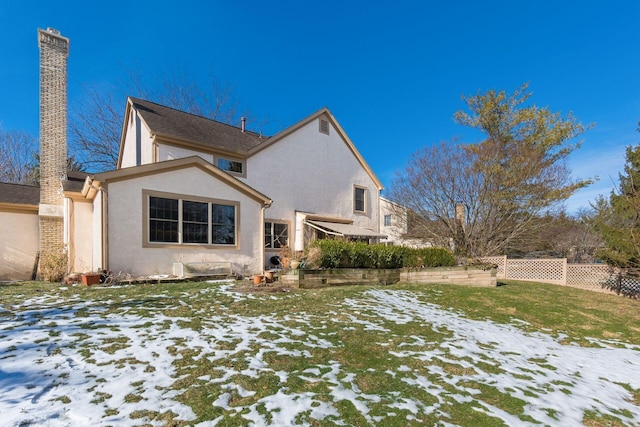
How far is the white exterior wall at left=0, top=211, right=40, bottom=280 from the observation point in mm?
14164

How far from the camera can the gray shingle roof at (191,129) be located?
15297mm

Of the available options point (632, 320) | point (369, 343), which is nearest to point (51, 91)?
point (369, 343)

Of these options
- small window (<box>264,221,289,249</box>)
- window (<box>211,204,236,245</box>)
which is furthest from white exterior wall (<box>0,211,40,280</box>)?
small window (<box>264,221,289,249</box>)

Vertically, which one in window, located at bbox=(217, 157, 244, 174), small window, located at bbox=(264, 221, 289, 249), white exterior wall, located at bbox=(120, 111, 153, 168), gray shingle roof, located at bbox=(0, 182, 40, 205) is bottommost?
small window, located at bbox=(264, 221, 289, 249)

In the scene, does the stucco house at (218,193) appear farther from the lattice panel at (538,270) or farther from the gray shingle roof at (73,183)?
the lattice panel at (538,270)

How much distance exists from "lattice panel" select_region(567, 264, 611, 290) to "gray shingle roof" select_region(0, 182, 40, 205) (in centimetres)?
2785

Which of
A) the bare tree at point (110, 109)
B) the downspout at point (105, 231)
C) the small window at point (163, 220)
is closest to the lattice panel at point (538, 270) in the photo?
the small window at point (163, 220)

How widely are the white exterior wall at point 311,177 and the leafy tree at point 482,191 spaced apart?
3309 millimetres

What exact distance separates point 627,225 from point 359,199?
47.7 feet

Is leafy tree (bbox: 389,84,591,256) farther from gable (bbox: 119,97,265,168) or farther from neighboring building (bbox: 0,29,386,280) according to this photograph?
gable (bbox: 119,97,265,168)

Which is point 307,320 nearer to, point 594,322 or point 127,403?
A: point 127,403

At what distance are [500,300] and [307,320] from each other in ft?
25.1

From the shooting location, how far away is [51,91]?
48.0ft

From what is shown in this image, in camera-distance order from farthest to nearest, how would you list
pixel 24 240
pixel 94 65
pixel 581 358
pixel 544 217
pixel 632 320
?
pixel 94 65 < pixel 544 217 < pixel 24 240 < pixel 632 320 < pixel 581 358
